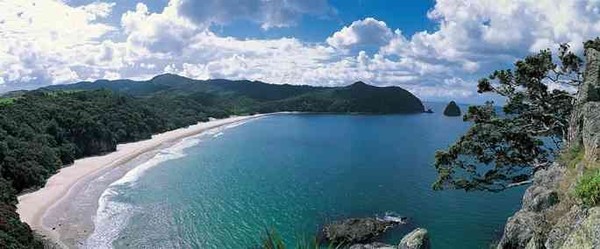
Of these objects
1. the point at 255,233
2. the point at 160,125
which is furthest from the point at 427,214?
the point at 160,125

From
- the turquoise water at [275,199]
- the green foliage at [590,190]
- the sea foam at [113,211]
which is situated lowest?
the sea foam at [113,211]

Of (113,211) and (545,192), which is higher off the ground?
(545,192)

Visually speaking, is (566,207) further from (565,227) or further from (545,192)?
(545,192)

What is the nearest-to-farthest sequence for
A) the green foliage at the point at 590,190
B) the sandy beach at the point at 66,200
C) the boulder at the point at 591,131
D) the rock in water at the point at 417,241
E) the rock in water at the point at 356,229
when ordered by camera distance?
the green foliage at the point at 590,190
the boulder at the point at 591,131
the rock in water at the point at 417,241
the rock in water at the point at 356,229
the sandy beach at the point at 66,200

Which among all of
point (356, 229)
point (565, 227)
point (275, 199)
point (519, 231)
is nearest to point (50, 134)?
point (275, 199)

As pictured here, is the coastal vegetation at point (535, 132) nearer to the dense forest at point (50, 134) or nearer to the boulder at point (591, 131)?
the boulder at point (591, 131)

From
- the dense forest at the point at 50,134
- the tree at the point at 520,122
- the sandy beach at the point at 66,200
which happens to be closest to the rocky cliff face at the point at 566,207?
the tree at the point at 520,122

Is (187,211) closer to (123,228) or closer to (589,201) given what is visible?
(123,228)
